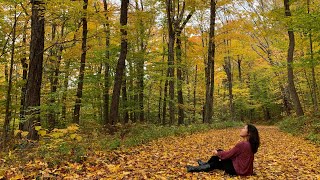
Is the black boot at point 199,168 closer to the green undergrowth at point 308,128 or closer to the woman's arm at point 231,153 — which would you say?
the woman's arm at point 231,153

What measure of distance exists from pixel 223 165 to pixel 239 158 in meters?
0.37

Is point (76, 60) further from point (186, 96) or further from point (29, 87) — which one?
point (186, 96)

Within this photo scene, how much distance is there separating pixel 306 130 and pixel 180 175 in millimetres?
10891

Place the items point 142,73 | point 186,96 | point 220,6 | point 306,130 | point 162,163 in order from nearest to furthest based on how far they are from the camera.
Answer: point 162,163 < point 306,130 < point 142,73 < point 220,6 < point 186,96

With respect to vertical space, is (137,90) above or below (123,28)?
below

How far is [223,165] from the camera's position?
Answer: 17.9ft

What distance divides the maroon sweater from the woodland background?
126 inches

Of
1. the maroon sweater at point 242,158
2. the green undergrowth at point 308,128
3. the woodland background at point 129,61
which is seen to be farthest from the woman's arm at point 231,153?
the green undergrowth at point 308,128

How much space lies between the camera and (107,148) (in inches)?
289

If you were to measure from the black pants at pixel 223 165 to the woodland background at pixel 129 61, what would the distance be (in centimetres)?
285

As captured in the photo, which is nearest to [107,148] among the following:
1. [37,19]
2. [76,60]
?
[37,19]

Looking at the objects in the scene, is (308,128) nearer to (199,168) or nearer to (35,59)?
(199,168)

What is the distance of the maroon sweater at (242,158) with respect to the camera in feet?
17.1

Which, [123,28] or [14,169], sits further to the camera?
[123,28]
